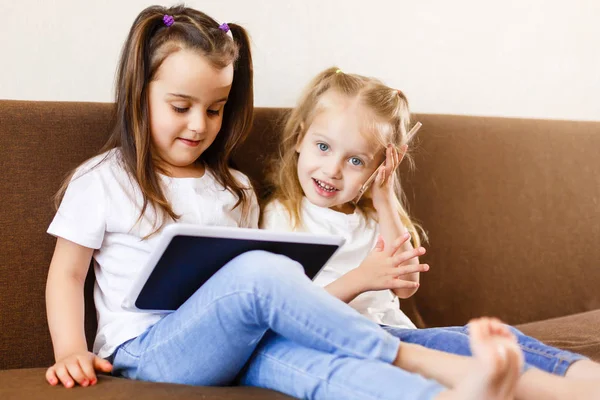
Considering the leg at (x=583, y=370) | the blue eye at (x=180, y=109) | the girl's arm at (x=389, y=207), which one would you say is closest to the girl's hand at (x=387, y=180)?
the girl's arm at (x=389, y=207)

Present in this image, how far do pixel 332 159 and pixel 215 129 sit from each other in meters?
0.26

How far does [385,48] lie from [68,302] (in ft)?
3.81

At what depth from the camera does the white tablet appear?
1.18 metres

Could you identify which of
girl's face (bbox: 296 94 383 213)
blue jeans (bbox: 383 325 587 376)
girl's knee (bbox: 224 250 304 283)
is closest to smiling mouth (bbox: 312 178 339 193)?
girl's face (bbox: 296 94 383 213)

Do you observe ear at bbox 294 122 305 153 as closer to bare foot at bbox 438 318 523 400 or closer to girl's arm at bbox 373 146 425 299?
girl's arm at bbox 373 146 425 299

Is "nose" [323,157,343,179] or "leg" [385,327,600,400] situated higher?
"nose" [323,157,343,179]

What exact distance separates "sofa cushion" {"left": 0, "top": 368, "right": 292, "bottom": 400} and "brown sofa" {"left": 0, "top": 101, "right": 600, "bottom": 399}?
25 cm

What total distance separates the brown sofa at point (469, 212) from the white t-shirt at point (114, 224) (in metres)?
0.08

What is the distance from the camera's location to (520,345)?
4.50ft

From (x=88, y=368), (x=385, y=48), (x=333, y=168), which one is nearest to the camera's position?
(x=88, y=368)

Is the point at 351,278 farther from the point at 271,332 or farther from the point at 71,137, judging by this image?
the point at 71,137

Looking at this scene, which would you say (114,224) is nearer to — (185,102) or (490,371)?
(185,102)

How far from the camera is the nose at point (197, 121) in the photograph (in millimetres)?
1472

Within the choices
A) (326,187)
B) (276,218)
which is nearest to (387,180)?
(326,187)
